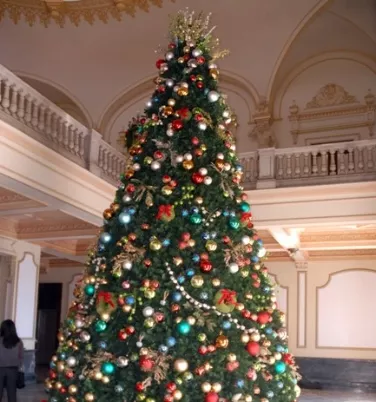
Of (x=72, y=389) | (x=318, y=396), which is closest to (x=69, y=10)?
(x=318, y=396)

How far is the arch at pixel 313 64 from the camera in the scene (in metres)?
11.9

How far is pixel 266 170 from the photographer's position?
32.0ft

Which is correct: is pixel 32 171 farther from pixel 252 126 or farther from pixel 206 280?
pixel 252 126

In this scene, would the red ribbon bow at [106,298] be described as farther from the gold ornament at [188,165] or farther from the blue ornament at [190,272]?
the gold ornament at [188,165]

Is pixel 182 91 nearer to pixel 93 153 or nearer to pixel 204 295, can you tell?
pixel 204 295

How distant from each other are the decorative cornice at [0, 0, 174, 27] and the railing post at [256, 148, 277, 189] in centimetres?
420

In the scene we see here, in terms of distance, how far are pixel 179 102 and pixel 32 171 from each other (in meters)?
3.58

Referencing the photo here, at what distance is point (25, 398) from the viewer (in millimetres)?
8227

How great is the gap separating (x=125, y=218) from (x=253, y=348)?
3.40 ft

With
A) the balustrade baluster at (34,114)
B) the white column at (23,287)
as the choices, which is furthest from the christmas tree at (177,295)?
the white column at (23,287)

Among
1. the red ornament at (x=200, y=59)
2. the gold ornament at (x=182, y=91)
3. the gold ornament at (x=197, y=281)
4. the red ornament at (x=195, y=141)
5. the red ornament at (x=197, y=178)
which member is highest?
the red ornament at (x=200, y=59)

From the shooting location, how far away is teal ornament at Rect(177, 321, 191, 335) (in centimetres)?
309

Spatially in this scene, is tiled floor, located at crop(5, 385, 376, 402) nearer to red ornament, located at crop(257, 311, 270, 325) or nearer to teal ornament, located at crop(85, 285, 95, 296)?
teal ornament, located at crop(85, 285, 95, 296)

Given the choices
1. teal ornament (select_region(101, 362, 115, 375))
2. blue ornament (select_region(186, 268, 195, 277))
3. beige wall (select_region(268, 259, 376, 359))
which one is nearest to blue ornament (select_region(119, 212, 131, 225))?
blue ornament (select_region(186, 268, 195, 277))
